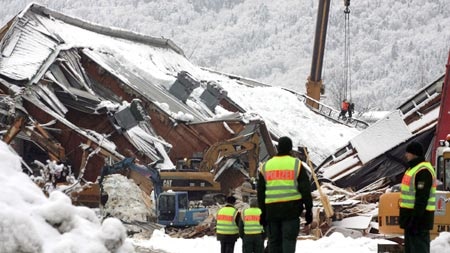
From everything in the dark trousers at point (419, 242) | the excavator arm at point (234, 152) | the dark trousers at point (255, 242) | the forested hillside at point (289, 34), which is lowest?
the dark trousers at point (255, 242)

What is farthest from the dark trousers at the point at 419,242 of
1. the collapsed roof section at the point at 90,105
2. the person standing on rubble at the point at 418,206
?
the collapsed roof section at the point at 90,105

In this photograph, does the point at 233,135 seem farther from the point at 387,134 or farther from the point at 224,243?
the point at 224,243

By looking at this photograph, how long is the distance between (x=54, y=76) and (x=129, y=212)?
917cm

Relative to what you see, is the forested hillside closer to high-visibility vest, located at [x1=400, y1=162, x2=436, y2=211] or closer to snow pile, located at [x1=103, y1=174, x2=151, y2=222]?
snow pile, located at [x1=103, y1=174, x2=151, y2=222]

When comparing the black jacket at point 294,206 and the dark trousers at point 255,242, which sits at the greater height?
the black jacket at point 294,206

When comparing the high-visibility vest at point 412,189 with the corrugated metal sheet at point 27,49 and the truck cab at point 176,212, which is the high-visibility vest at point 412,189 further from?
the corrugated metal sheet at point 27,49

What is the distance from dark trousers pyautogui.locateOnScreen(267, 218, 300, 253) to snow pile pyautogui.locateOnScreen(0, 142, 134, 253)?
169 cm

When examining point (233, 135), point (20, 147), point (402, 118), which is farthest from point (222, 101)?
point (402, 118)

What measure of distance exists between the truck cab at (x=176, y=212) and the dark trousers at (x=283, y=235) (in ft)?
53.9

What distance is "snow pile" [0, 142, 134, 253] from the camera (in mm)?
7273

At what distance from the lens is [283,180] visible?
954 centimetres

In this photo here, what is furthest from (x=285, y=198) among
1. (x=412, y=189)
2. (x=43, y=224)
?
(x=43, y=224)

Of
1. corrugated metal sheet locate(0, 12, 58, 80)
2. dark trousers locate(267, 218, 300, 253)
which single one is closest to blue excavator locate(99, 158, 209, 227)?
corrugated metal sheet locate(0, 12, 58, 80)

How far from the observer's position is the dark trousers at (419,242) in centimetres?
1007
